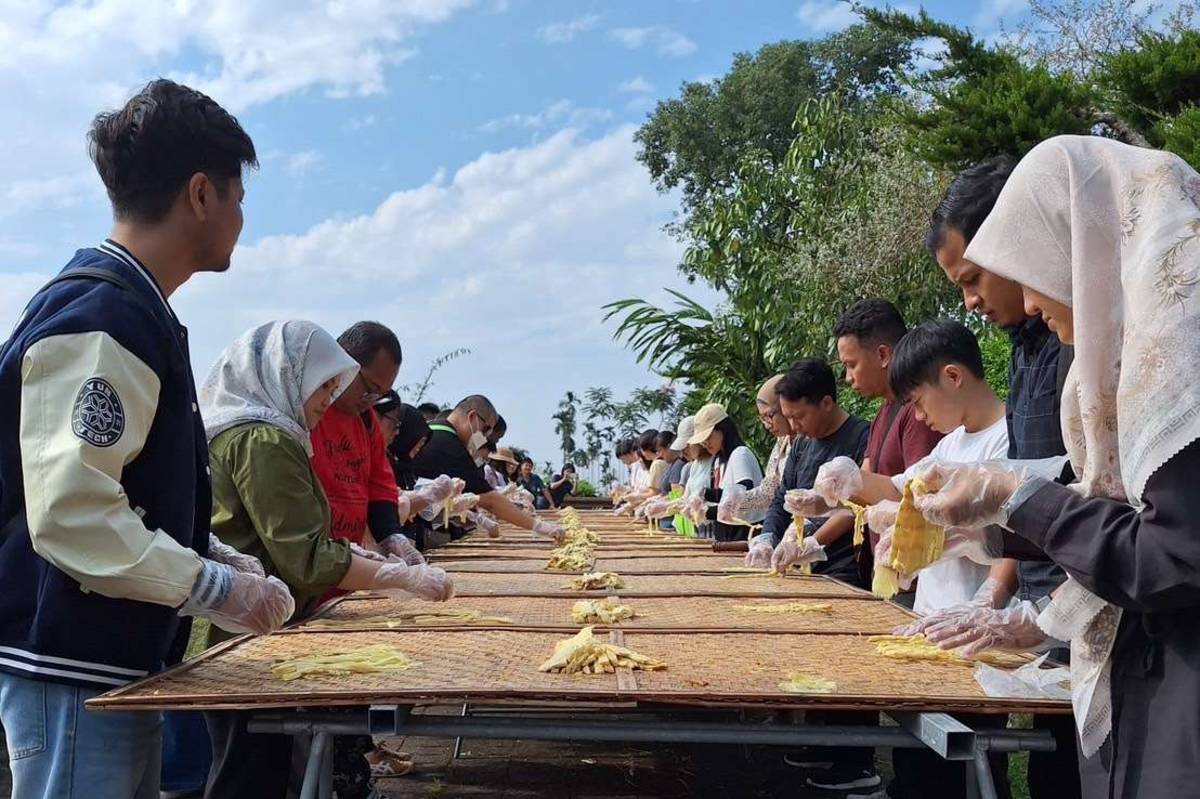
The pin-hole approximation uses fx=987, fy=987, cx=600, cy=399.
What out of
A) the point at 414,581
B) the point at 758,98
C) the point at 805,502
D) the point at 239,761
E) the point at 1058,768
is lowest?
the point at 239,761

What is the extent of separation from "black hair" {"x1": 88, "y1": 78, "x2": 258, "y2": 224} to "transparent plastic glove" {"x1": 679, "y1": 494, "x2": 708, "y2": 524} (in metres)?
5.16

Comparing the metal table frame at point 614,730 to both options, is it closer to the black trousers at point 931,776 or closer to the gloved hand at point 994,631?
the gloved hand at point 994,631

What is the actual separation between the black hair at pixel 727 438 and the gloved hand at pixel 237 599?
5390mm

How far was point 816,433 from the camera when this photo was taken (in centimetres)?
483

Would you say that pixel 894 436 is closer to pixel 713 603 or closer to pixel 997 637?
pixel 713 603

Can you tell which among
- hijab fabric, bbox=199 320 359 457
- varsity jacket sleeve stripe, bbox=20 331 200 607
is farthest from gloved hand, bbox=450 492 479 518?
varsity jacket sleeve stripe, bbox=20 331 200 607

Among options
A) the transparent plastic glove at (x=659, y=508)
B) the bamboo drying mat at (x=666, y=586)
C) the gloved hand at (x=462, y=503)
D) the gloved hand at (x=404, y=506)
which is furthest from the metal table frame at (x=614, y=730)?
the transparent plastic glove at (x=659, y=508)

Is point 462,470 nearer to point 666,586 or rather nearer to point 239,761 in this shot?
point 666,586

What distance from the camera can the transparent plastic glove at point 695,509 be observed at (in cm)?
687

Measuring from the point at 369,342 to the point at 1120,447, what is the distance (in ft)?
9.57

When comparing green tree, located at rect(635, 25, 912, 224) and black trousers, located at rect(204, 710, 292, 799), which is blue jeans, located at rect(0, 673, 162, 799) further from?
green tree, located at rect(635, 25, 912, 224)

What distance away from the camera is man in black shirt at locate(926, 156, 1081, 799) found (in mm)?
2361

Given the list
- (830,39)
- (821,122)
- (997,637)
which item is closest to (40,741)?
(997,637)

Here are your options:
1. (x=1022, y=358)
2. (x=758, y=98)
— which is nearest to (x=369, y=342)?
(x=1022, y=358)
